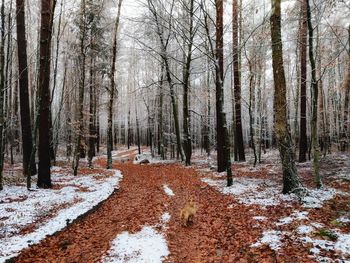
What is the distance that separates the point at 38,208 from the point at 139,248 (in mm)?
3845

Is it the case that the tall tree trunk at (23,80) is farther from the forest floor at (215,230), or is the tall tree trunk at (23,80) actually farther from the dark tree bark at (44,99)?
the forest floor at (215,230)

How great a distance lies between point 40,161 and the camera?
11359 millimetres

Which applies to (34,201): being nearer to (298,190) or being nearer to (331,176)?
(298,190)

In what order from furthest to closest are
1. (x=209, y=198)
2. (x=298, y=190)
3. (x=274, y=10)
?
(x=209, y=198)
(x=274, y=10)
(x=298, y=190)

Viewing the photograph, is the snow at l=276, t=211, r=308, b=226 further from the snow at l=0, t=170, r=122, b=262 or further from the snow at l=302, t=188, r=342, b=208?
the snow at l=0, t=170, r=122, b=262

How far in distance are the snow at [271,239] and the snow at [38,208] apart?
4296mm

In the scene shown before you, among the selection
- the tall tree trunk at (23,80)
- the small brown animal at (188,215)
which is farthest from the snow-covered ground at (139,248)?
the tall tree trunk at (23,80)

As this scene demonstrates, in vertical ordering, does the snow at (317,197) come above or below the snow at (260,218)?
above

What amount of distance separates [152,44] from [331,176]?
1937 centimetres

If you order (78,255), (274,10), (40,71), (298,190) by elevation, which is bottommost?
(78,255)

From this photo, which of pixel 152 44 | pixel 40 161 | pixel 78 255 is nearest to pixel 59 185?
pixel 40 161

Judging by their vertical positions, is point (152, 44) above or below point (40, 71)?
above

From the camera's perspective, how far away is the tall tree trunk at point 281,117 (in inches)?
360

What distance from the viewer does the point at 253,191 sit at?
34.0 feet
